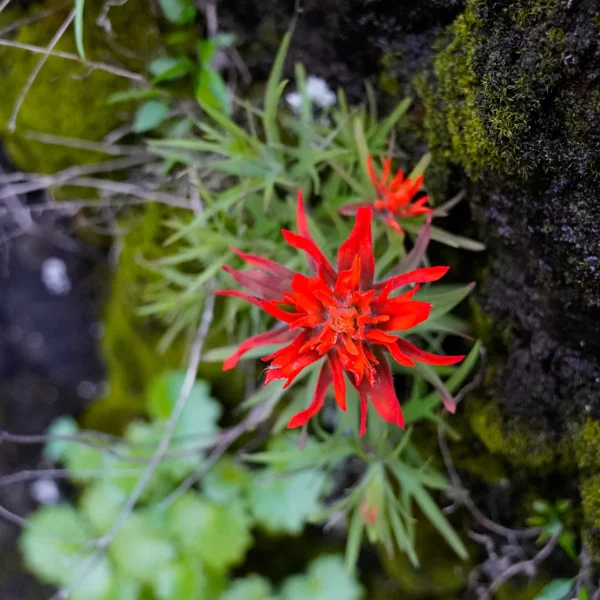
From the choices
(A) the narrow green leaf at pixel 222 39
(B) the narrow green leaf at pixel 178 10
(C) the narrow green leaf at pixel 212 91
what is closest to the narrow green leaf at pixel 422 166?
(C) the narrow green leaf at pixel 212 91

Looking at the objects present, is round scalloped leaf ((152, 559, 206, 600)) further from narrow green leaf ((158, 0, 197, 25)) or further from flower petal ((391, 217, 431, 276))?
narrow green leaf ((158, 0, 197, 25))

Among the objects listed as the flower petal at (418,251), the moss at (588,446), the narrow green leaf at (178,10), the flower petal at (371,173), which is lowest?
the moss at (588,446)

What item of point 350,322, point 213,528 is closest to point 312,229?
point 350,322

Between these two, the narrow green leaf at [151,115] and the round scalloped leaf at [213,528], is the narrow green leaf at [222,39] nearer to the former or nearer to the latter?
the narrow green leaf at [151,115]

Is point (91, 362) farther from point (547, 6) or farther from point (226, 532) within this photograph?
point (547, 6)

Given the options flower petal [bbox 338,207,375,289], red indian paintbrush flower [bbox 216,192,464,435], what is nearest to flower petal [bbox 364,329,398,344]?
red indian paintbrush flower [bbox 216,192,464,435]

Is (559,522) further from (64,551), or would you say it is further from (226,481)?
(64,551)
